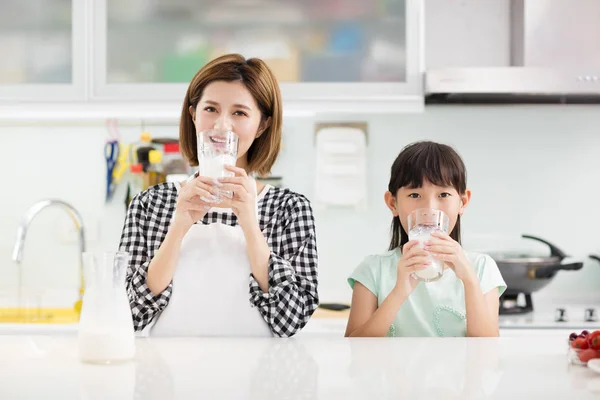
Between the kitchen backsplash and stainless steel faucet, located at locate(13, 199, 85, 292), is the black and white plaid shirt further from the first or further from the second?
the kitchen backsplash

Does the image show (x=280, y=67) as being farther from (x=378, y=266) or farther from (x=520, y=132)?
(x=378, y=266)

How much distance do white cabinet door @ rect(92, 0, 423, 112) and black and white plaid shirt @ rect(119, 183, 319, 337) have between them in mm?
1031

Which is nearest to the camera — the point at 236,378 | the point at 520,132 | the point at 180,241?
the point at 236,378

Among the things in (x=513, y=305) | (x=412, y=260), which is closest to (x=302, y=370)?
(x=412, y=260)

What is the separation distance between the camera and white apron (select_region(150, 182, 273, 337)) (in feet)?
4.37

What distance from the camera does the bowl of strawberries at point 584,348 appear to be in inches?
36.1

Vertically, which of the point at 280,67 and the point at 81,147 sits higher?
the point at 280,67

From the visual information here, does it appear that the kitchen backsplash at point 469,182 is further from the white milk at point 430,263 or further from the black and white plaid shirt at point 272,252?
the white milk at point 430,263

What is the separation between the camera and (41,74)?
2504mm

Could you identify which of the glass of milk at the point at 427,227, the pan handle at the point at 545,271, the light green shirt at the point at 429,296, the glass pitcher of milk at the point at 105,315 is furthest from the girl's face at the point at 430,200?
the pan handle at the point at 545,271

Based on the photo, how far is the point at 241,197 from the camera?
4.06ft

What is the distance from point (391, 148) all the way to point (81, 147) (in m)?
1.18

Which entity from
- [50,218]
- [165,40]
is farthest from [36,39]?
[50,218]

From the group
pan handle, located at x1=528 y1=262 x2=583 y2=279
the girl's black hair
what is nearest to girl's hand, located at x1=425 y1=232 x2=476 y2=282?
the girl's black hair
